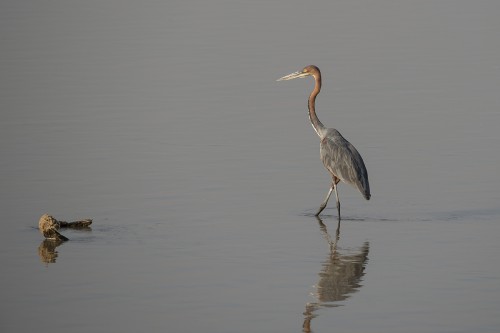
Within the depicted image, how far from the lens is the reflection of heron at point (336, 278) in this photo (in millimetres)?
12359

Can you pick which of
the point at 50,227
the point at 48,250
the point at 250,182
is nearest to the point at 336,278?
the point at 48,250

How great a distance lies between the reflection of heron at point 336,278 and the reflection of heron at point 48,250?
3.11 m

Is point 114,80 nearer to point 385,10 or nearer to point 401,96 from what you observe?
point 401,96

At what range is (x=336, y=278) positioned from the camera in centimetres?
1325

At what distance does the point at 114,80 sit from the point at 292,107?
6.10 meters

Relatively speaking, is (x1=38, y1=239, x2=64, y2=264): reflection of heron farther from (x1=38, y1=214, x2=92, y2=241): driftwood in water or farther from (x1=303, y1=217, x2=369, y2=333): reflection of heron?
(x1=303, y1=217, x2=369, y2=333): reflection of heron

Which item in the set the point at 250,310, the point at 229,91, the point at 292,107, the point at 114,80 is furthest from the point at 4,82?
the point at 250,310

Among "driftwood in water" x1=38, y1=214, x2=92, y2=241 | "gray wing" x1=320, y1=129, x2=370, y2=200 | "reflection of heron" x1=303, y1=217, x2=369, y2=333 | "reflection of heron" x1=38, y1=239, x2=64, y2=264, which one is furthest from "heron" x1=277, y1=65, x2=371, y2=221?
"reflection of heron" x1=38, y1=239, x2=64, y2=264

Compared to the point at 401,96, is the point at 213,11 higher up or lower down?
higher up

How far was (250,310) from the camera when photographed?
12.2 meters

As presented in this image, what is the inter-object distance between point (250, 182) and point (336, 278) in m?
5.26

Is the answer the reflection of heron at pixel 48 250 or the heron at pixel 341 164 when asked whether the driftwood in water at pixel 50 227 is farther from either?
the heron at pixel 341 164

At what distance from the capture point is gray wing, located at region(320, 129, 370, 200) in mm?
16422

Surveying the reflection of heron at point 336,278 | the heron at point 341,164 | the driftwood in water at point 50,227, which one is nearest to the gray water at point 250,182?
the reflection of heron at point 336,278
